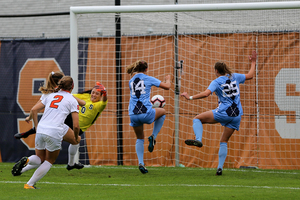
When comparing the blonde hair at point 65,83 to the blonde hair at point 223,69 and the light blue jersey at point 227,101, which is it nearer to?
the light blue jersey at point 227,101

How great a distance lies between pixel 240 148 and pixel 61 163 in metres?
4.35

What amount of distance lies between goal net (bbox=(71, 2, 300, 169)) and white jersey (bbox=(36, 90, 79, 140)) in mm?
2873

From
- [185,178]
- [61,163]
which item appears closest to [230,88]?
[185,178]

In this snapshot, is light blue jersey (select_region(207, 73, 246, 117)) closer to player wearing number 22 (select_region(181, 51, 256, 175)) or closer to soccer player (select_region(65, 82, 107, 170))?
player wearing number 22 (select_region(181, 51, 256, 175))

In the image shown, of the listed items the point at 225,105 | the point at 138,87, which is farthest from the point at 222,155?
the point at 138,87

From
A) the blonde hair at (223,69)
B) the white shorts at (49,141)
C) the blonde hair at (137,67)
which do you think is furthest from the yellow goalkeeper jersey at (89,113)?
the blonde hair at (223,69)

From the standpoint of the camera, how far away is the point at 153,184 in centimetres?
594

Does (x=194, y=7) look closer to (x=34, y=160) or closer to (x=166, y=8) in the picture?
(x=166, y=8)

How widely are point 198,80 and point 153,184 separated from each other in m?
3.65

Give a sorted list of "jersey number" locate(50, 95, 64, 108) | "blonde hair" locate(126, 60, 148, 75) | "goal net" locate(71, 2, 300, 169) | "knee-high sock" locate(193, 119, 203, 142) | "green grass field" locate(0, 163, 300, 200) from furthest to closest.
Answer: "goal net" locate(71, 2, 300, 169), "blonde hair" locate(126, 60, 148, 75), "knee-high sock" locate(193, 119, 203, 142), "jersey number" locate(50, 95, 64, 108), "green grass field" locate(0, 163, 300, 200)

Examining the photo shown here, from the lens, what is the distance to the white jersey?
16.8 feet

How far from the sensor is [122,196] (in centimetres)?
473

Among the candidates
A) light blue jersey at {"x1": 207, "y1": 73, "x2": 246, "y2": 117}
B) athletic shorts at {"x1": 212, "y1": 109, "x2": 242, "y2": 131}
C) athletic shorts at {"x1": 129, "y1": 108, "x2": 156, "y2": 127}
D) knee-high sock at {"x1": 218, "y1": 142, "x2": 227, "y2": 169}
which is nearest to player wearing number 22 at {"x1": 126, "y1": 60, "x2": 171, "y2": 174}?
athletic shorts at {"x1": 129, "y1": 108, "x2": 156, "y2": 127}

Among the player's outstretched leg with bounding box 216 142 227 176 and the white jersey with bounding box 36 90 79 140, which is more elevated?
the white jersey with bounding box 36 90 79 140
